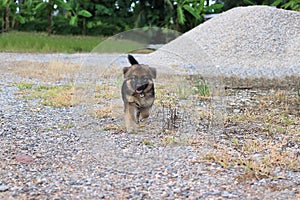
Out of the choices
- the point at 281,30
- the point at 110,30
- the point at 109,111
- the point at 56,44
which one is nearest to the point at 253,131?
the point at 109,111

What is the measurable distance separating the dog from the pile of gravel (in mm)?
5037

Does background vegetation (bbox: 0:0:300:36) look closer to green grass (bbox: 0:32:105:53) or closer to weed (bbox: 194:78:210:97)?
green grass (bbox: 0:32:105:53)

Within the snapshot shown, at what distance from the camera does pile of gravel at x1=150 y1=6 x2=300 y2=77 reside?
9461 millimetres

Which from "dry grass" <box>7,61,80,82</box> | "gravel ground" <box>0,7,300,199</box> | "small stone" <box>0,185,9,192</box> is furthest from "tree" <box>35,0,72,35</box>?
"small stone" <box>0,185,9,192</box>

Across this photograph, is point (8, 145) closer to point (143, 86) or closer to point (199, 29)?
point (143, 86)

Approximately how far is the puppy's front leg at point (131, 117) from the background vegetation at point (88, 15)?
11643mm

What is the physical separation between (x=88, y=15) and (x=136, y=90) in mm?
13044

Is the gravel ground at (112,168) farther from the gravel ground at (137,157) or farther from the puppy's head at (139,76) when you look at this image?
the puppy's head at (139,76)

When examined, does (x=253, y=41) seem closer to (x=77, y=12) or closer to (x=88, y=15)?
(x=88, y=15)

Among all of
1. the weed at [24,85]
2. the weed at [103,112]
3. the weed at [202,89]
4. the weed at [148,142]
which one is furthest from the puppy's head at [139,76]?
the weed at [24,85]

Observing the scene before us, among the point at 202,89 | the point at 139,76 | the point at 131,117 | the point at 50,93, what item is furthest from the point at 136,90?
the point at 50,93

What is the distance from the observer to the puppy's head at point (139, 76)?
3.44 m

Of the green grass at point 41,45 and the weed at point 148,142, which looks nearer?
the weed at point 148,142

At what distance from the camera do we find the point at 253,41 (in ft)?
34.2
